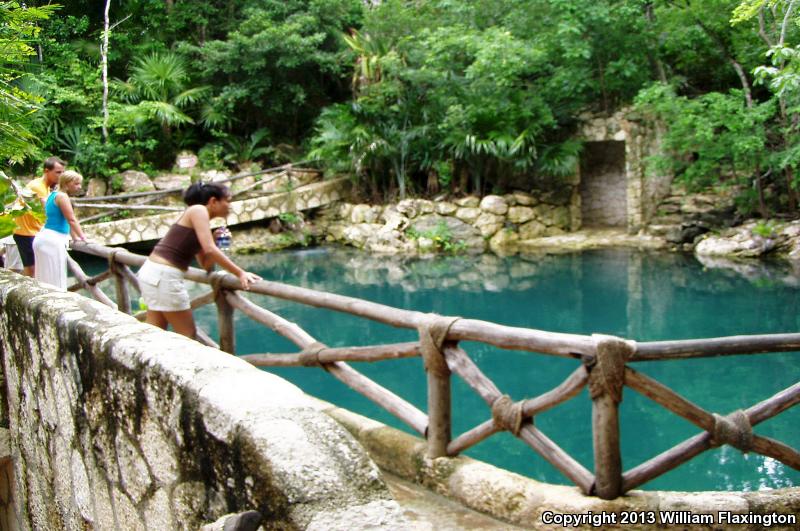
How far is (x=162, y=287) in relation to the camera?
12.3ft

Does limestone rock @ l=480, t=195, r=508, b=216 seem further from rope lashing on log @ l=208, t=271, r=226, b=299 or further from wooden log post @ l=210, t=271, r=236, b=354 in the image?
rope lashing on log @ l=208, t=271, r=226, b=299

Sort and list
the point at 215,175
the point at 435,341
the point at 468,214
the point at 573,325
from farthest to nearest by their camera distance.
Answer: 1. the point at 215,175
2. the point at 468,214
3. the point at 573,325
4. the point at 435,341

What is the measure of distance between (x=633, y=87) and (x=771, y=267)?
5457 mm

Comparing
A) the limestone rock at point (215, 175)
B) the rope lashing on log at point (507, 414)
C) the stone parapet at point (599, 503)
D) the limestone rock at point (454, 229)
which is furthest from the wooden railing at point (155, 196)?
the stone parapet at point (599, 503)

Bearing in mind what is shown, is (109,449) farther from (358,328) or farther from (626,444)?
(358,328)

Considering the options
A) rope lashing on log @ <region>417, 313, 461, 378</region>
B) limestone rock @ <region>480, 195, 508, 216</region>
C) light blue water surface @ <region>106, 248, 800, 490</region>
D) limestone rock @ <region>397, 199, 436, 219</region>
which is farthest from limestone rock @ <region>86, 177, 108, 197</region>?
rope lashing on log @ <region>417, 313, 461, 378</region>

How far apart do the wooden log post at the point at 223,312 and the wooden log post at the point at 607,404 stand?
226 centimetres

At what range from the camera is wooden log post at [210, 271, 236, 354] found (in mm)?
3852

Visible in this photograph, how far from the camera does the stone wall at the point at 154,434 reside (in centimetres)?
113

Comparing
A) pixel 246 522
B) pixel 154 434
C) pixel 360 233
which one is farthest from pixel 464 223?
pixel 246 522

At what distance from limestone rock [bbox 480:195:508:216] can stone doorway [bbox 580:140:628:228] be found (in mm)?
2514

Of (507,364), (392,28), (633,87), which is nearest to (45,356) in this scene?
(507,364)

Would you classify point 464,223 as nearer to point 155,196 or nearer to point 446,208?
point 446,208

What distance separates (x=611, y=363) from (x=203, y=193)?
2336 mm
